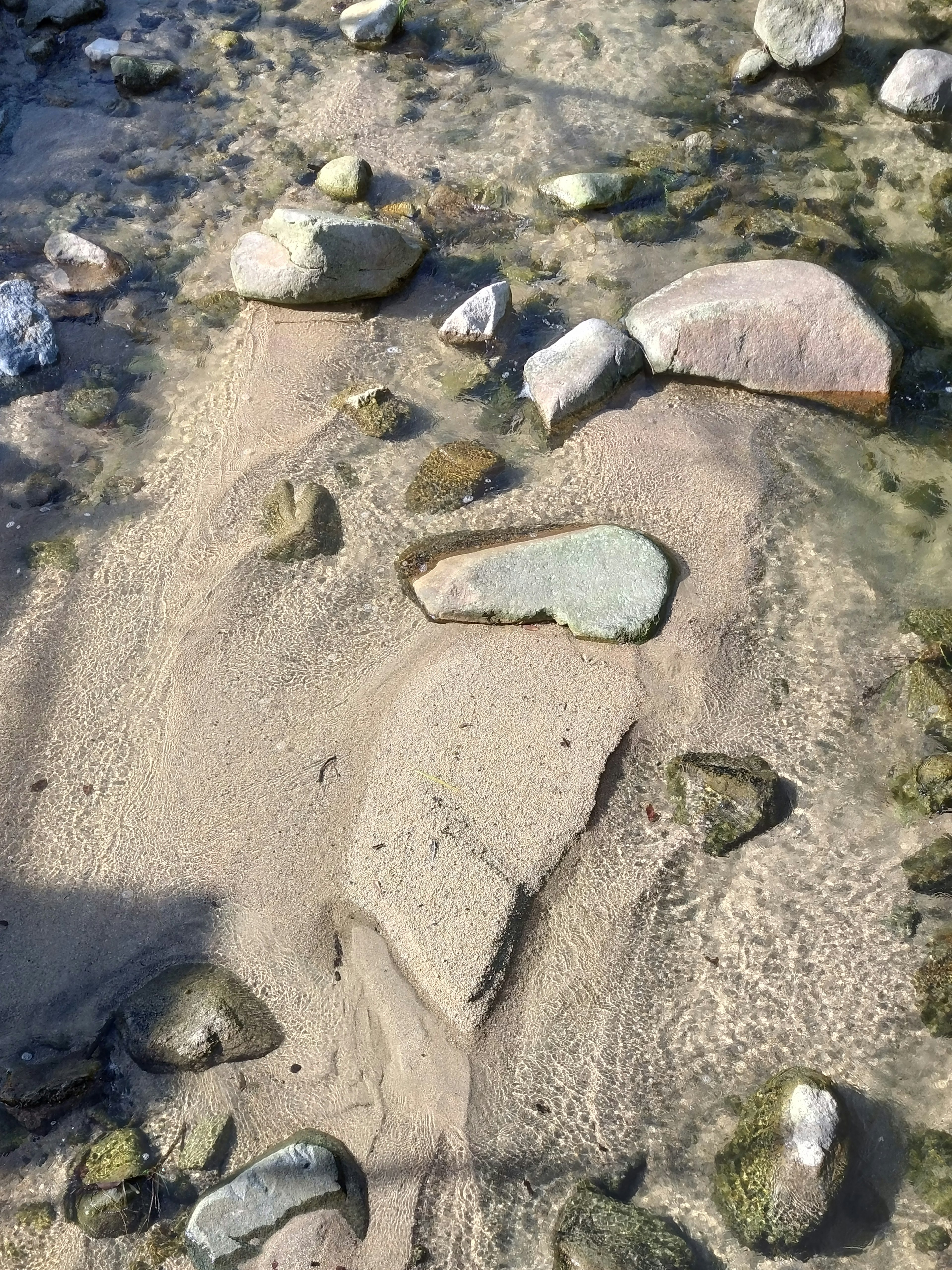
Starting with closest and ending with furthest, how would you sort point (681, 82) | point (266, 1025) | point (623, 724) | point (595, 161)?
point (266, 1025) → point (623, 724) → point (595, 161) → point (681, 82)

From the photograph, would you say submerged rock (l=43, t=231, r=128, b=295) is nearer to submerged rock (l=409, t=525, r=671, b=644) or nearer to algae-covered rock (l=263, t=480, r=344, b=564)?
algae-covered rock (l=263, t=480, r=344, b=564)

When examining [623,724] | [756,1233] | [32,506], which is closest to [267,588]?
[32,506]

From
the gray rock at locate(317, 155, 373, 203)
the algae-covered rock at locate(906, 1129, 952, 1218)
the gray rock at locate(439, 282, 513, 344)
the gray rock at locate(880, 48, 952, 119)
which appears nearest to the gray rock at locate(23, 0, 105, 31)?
the gray rock at locate(317, 155, 373, 203)

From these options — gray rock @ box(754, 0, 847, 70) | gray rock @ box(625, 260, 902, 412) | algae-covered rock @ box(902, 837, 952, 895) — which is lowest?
algae-covered rock @ box(902, 837, 952, 895)

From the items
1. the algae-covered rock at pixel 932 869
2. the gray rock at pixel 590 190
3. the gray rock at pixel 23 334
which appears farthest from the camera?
the gray rock at pixel 590 190

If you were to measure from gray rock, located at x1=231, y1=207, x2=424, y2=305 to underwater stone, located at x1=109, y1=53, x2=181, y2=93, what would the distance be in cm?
179

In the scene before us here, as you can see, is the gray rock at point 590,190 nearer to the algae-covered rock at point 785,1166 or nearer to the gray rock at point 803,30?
the gray rock at point 803,30

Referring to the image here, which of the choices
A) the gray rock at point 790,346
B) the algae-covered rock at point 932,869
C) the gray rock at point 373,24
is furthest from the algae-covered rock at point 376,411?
the gray rock at point 373,24

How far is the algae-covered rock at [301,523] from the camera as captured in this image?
3840mm

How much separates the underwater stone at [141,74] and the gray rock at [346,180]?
4.53 ft

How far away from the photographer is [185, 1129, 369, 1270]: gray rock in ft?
8.32

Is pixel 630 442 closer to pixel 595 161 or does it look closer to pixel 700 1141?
pixel 595 161

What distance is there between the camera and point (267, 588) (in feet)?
12.3

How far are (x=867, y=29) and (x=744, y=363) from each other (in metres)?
3.01
